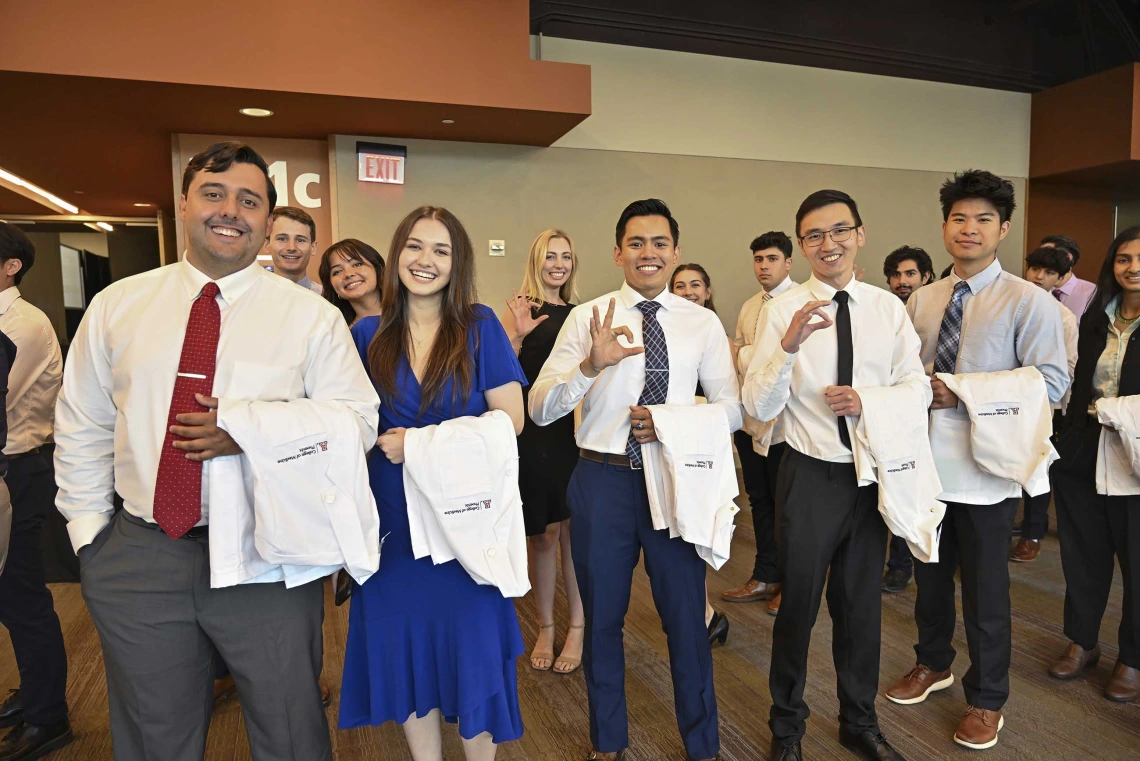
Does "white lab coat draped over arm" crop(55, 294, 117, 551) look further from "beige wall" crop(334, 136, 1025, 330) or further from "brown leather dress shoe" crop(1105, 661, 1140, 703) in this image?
"beige wall" crop(334, 136, 1025, 330)

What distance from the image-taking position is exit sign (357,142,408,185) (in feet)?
18.1

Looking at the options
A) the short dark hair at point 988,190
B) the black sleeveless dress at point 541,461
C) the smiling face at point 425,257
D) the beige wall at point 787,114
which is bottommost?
the black sleeveless dress at point 541,461

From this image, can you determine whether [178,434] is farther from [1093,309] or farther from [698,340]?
[1093,309]

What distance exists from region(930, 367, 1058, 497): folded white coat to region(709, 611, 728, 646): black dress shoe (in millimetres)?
1391

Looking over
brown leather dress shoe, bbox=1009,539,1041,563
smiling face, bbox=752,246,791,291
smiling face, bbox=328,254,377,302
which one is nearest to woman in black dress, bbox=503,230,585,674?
smiling face, bbox=328,254,377,302

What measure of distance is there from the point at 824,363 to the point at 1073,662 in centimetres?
189

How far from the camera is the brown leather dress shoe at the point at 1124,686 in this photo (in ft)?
9.18

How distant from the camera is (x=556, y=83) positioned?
16.5 ft

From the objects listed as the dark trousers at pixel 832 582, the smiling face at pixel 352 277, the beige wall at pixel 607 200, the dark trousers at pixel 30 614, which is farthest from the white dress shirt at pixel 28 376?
the beige wall at pixel 607 200

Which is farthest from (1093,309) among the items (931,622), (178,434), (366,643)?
(178,434)

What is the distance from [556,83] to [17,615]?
4.23 m

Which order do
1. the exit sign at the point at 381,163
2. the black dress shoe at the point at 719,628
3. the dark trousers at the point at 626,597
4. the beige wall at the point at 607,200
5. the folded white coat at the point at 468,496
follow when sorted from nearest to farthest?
1. the folded white coat at the point at 468,496
2. the dark trousers at the point at 626,597
3. the black dress shoe at the point at 719,628
4. the exit sign at the point at 381,163
5. the beige wall at the point at 607,200

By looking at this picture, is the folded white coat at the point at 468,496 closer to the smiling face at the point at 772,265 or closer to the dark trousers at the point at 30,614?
the dark trousers at the point at 30,614

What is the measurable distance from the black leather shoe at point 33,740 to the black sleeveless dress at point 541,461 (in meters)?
1.79
